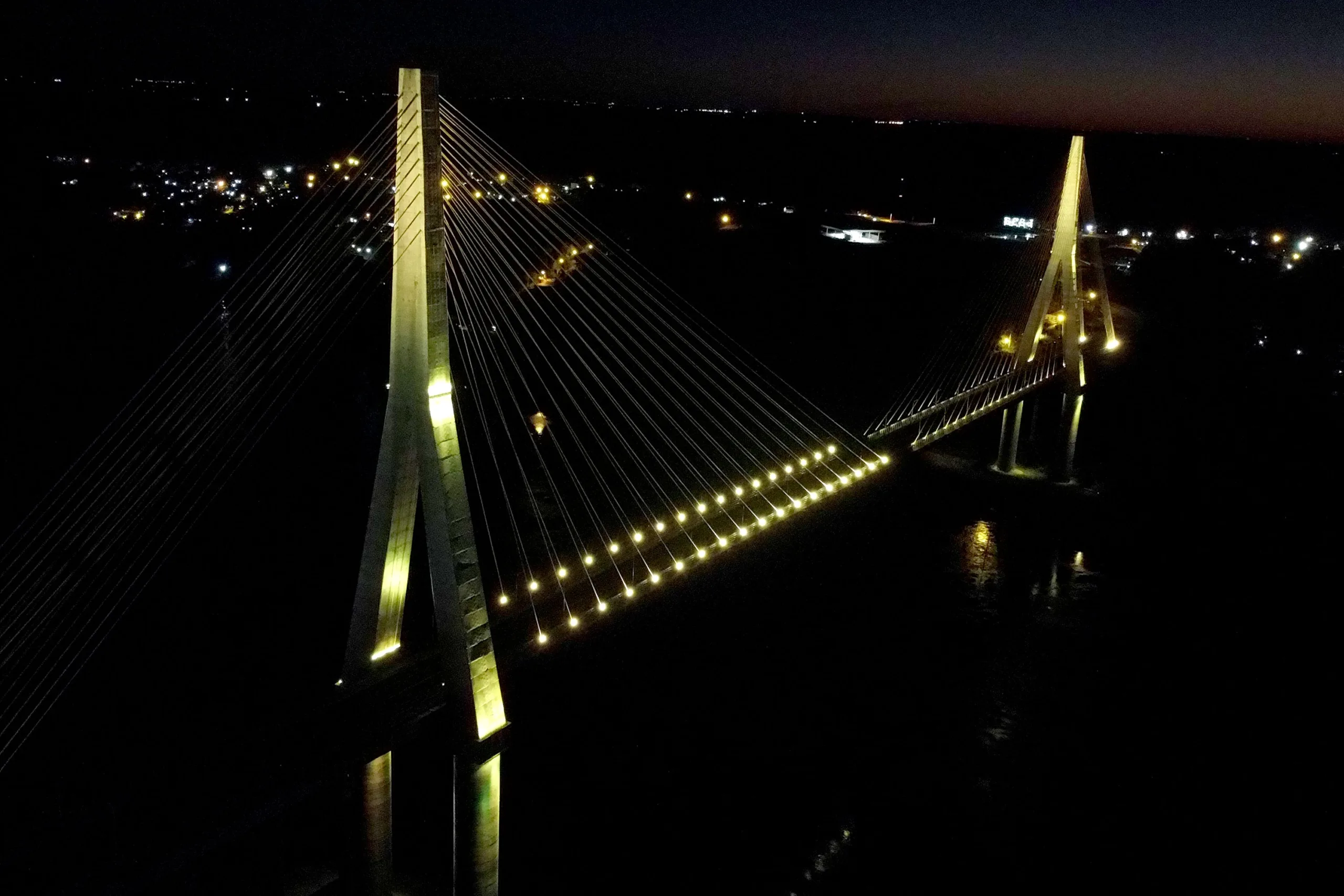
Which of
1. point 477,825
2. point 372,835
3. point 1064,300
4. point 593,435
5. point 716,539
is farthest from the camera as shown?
point 1064,300

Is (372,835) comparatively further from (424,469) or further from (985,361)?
(985,361)

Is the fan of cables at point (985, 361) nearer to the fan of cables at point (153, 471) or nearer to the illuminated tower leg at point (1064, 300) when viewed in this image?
the illuminated tower leg at point (1064, 300)

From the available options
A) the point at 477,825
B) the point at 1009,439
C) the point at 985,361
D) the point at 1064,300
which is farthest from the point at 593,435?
the point at 985,361

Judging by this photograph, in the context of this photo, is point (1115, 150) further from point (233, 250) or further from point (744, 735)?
point (744, 735)

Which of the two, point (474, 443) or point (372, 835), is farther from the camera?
point (474, 443)

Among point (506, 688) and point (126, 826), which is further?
point (506, 688)

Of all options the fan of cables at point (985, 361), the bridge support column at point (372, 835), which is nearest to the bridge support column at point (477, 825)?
the bridge support column at point (372, 835)

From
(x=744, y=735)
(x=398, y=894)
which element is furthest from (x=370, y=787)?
(x=744, y=735)
